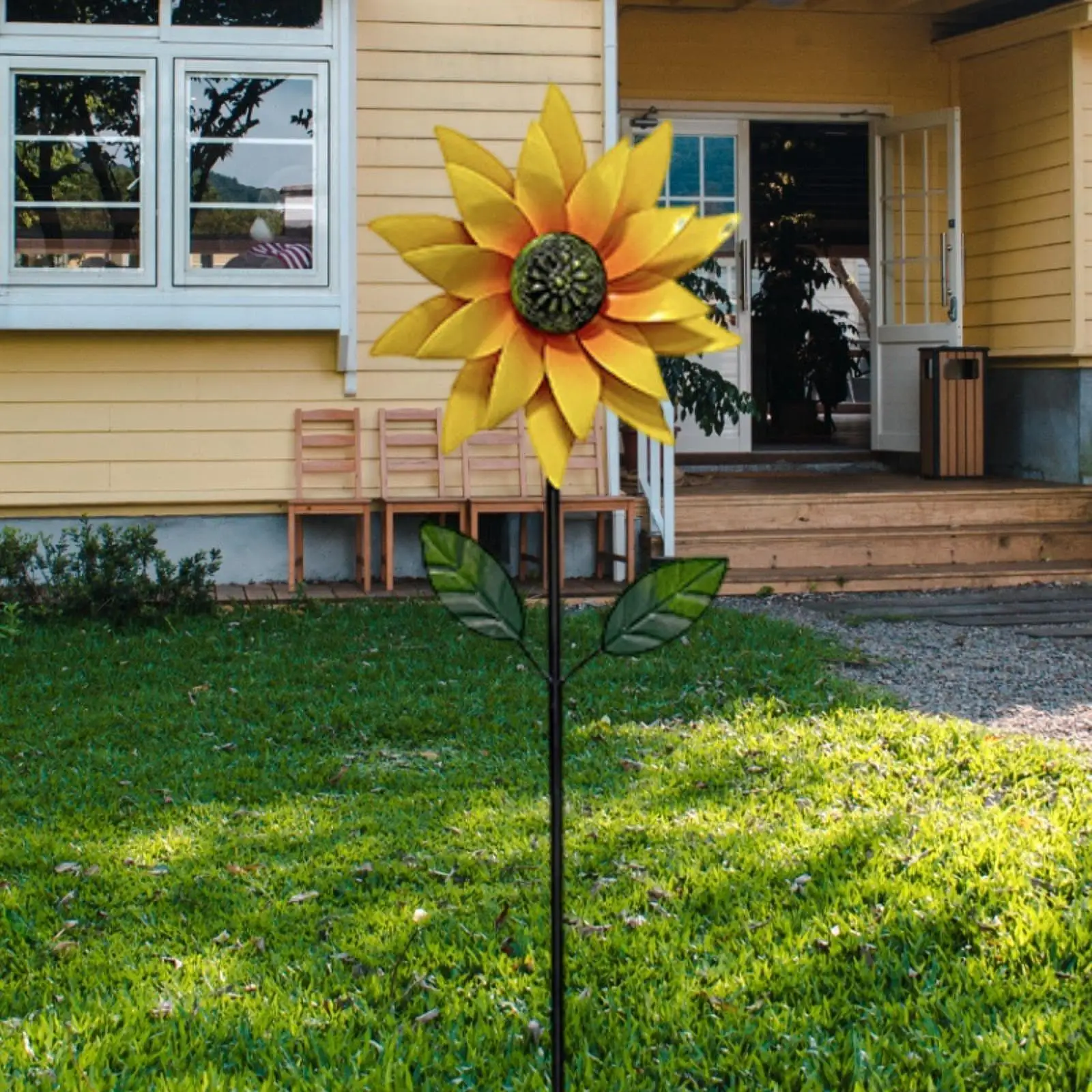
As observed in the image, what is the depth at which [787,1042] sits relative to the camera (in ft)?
10.5

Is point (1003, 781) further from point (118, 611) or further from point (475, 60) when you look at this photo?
point (475, 60)

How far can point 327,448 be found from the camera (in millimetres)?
9438

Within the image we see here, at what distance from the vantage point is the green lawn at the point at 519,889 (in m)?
3.17

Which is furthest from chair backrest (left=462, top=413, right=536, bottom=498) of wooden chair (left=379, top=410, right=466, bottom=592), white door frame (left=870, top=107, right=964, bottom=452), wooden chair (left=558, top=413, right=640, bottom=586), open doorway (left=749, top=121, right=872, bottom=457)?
open doorway (left=749, top=121, right=872, bottom=457)

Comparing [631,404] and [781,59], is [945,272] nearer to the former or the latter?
[781,59]

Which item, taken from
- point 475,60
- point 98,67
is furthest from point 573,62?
point 98,67

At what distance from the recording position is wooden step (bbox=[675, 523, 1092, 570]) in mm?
9773

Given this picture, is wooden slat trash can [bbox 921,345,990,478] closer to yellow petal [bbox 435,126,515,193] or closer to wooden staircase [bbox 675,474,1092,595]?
wooden staircase [bbox 675,474,1092,595]

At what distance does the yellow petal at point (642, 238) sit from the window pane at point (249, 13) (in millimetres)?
7383

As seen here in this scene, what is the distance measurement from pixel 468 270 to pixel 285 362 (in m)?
7.43

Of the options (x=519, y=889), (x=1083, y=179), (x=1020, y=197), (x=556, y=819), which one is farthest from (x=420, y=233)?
(x=1020, y=197)

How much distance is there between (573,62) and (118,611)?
398 cm

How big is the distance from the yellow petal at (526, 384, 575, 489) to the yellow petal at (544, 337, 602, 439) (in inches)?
0.7

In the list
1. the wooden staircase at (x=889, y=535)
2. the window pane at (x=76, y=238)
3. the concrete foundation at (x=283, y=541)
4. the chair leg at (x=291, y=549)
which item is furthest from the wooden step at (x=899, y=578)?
the window pane at (x=76, y=238)
